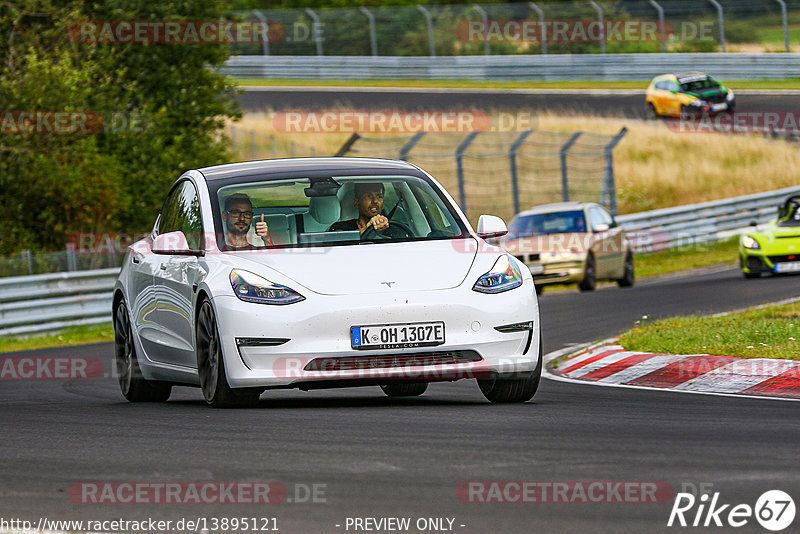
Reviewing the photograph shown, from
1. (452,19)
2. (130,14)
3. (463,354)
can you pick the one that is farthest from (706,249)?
(463,354)

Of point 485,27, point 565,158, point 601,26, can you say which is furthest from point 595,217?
point 485,27

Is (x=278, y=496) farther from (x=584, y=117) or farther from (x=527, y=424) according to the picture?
(x=584, y=117)

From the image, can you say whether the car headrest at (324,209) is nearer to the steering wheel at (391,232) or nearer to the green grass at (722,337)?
the steering wheel at (391,232)

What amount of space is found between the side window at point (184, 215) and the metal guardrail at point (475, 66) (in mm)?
39215

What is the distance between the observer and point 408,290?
8828 millimetres

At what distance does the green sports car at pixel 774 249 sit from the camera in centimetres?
2400

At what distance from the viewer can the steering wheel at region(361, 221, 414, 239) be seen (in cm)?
962

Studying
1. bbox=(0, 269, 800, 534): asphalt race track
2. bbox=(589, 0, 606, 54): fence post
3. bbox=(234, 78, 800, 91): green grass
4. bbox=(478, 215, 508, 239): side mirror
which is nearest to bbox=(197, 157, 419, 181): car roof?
bbox=(478, 215, 508, 239): side mirror

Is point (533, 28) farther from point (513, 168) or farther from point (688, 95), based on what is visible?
point (513, 168)

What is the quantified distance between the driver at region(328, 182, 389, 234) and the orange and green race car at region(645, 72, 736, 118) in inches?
1381

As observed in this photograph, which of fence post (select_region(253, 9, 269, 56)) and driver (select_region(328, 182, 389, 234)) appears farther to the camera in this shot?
fence post (select_region(253, 9, 269, 56))

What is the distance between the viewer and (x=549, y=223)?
1024 inches

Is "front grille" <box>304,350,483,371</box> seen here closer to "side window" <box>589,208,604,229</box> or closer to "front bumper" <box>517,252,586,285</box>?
"front bumper" <box>517,252,586,285</box>

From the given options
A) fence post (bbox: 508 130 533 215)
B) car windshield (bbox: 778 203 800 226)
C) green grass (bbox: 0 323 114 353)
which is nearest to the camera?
green grass (bbox: 0 323 114 353)
